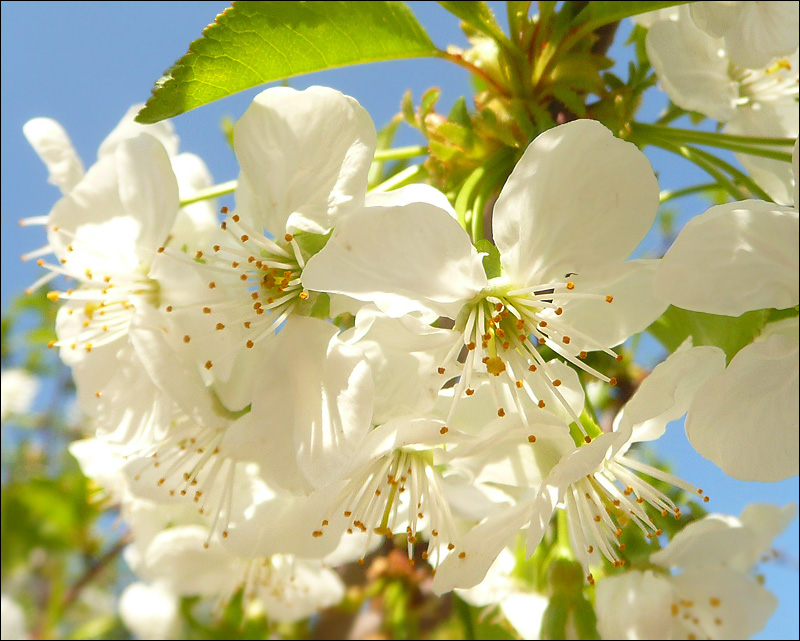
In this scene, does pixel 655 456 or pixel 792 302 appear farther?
pixel 655 456

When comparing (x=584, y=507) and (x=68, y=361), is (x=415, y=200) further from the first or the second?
(x=68, y=361)

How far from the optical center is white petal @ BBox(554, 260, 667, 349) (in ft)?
2.43

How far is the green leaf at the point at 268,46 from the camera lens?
67 cm

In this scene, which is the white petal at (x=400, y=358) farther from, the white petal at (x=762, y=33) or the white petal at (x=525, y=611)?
the white petal at (x=525, y=611)

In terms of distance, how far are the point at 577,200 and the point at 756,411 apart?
26 cm

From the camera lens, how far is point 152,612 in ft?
5.71

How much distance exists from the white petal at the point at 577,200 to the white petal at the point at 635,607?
1.78 ft

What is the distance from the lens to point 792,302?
1.99 feet

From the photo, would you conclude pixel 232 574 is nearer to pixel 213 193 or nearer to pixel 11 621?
pixel 213 193

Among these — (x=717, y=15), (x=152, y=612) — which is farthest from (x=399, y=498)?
(x=152, y=612)

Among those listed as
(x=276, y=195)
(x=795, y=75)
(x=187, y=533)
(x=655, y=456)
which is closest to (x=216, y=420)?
(x=276, y=195)

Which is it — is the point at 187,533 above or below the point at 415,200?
below

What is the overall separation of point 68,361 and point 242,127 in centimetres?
49

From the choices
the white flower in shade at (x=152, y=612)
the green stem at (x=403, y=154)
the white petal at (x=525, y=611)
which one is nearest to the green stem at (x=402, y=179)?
the green stem at (x=403, y=154)
